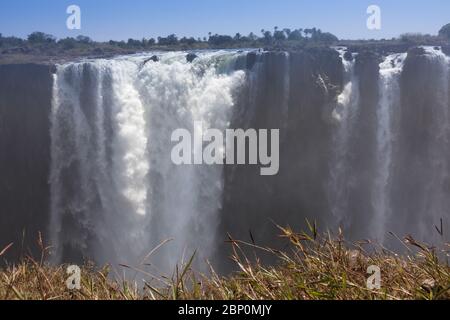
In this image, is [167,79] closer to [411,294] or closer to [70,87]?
[70,87]

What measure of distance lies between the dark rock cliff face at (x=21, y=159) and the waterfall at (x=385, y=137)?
455 inches

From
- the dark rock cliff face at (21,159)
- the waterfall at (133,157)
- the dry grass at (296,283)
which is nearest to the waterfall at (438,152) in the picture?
the waterfall at (133,157)

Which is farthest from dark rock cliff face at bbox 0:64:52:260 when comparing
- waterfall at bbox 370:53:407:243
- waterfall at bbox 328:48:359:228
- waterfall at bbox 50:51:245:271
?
waterfall at bbox 370:53:407:243

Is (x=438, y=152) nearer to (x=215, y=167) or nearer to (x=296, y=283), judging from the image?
(x=215, y=167)

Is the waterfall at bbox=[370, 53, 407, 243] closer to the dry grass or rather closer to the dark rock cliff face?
the dark rock cliff face

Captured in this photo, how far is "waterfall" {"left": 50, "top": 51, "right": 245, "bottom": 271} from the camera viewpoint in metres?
17.0

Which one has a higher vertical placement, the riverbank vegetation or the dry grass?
the riverbank vegetation

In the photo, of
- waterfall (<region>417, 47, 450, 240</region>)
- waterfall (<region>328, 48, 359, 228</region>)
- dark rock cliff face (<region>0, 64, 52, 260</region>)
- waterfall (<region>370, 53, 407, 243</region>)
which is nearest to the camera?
waterfall (<region>417, 47, 450, 240</region>)

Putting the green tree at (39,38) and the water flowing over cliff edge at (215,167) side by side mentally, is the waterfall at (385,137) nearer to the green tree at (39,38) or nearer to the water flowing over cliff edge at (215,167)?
the water flowing over cliff edge at (215,167)

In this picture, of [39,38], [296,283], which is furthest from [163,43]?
[296,283]

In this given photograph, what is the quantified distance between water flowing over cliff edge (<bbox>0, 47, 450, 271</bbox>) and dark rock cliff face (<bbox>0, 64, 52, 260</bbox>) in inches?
1.7
